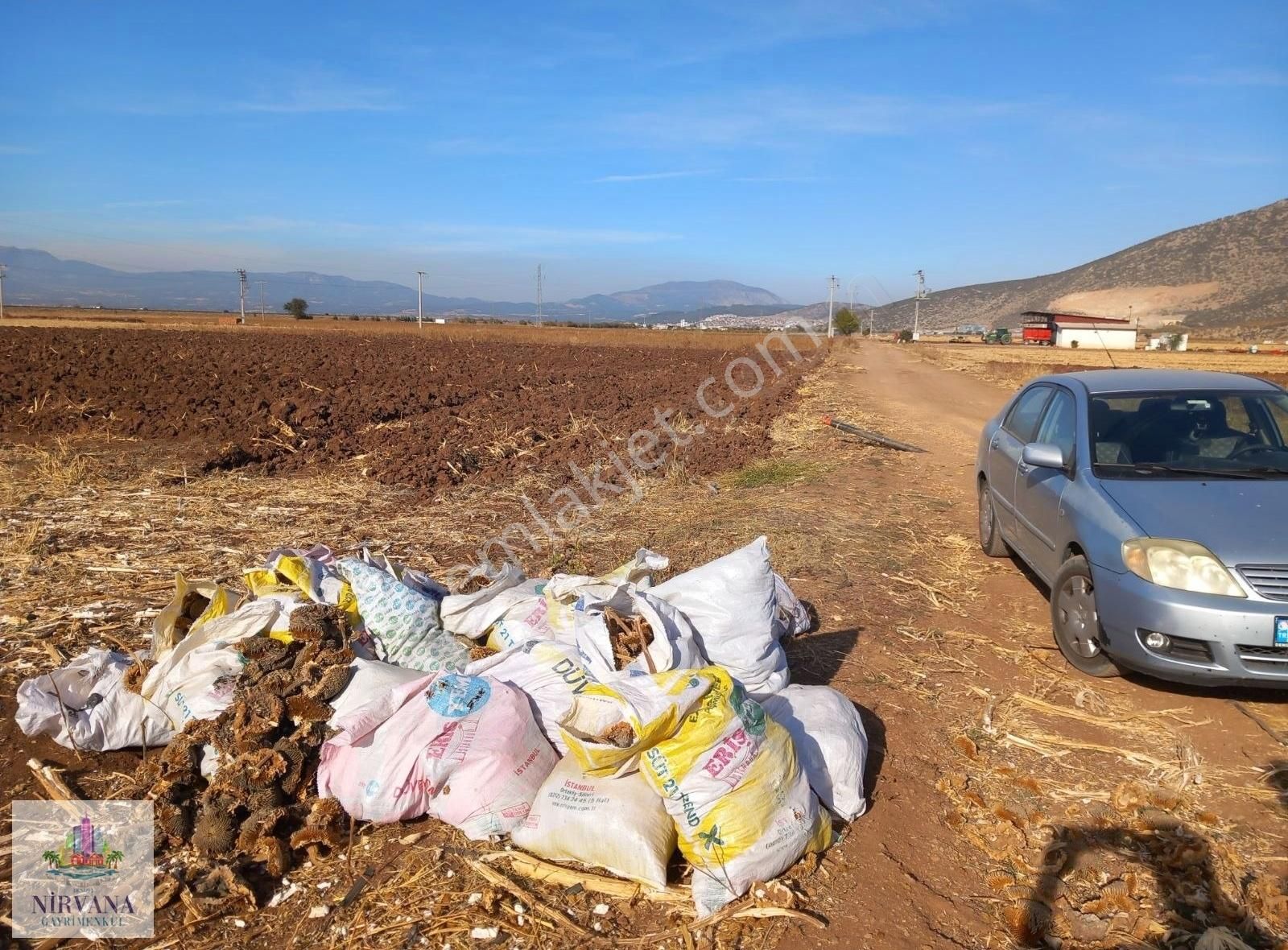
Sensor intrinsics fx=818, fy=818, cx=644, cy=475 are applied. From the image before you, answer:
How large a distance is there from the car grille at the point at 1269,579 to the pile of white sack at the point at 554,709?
204 centimetres

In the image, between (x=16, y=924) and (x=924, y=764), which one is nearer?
(x=16, y=924)

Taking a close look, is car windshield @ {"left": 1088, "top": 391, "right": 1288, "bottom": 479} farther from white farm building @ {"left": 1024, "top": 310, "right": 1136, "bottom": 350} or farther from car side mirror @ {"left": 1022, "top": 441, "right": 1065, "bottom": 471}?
white farm building @ {"left": 1024, "top": 310, "right": 1136, "bottom": 350}

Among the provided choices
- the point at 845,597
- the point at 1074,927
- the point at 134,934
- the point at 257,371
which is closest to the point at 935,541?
the point at 845,597

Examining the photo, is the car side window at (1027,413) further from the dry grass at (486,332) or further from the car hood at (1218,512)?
the dry grass at (486,332)

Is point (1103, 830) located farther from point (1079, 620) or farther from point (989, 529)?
point (989, 529)

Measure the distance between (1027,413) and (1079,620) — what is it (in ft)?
7.42

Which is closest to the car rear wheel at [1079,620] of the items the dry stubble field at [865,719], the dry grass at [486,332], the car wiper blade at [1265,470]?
the dry stubble field at [865,719]

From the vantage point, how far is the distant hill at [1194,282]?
10950 cm

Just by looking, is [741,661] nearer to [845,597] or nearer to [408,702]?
[408,702]

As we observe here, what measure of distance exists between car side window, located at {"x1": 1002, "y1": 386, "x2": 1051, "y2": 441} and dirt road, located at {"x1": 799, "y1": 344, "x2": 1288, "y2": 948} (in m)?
1.24

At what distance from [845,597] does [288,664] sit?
3710 millimetres

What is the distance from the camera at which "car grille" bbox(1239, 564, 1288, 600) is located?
381 cm

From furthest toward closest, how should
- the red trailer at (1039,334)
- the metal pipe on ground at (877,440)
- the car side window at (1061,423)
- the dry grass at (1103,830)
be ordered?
the red trailer at (1039,334), the metal pipe on ground at (877,440), the car side window at (1061,423), the dry grass at (1103,830)

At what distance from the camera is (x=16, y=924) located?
2770mm
